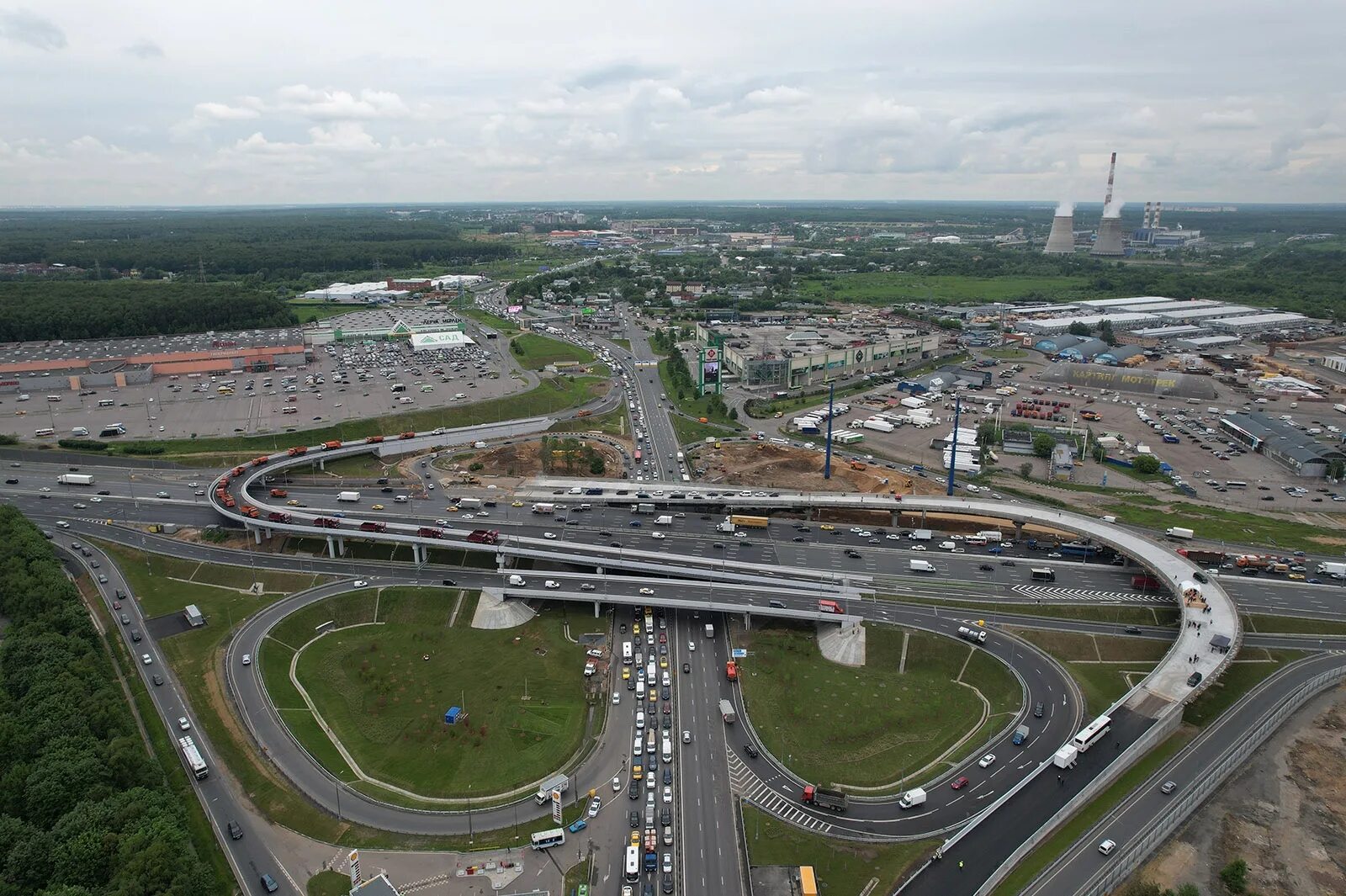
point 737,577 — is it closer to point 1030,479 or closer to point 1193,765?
point 1193,765

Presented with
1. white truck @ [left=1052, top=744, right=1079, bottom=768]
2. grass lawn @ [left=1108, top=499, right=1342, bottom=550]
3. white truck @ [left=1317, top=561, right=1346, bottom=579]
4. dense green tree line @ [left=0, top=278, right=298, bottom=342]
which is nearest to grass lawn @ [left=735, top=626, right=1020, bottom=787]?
white truck @ [left=1052, top=744, right=1079, bottom=768]

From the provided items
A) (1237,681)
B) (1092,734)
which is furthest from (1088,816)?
(1237,681)

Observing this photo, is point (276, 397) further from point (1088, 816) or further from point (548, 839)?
point (1088, 816)

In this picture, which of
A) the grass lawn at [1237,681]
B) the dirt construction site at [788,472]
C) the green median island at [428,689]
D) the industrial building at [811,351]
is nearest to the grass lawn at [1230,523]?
the dirt construction site at [788,472]

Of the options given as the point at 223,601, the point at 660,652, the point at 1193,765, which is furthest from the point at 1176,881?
the point at 223,601

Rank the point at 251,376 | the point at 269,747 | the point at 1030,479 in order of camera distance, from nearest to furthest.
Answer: the point at 269,747 < the point at 1030,479 < the point at 251,376

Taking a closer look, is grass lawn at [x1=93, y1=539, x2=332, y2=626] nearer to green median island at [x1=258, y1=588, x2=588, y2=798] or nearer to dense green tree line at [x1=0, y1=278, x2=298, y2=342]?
green median island at [x1=258, y1=588, x2=588, y2=798]

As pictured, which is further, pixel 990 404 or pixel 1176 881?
pixel 990 404
